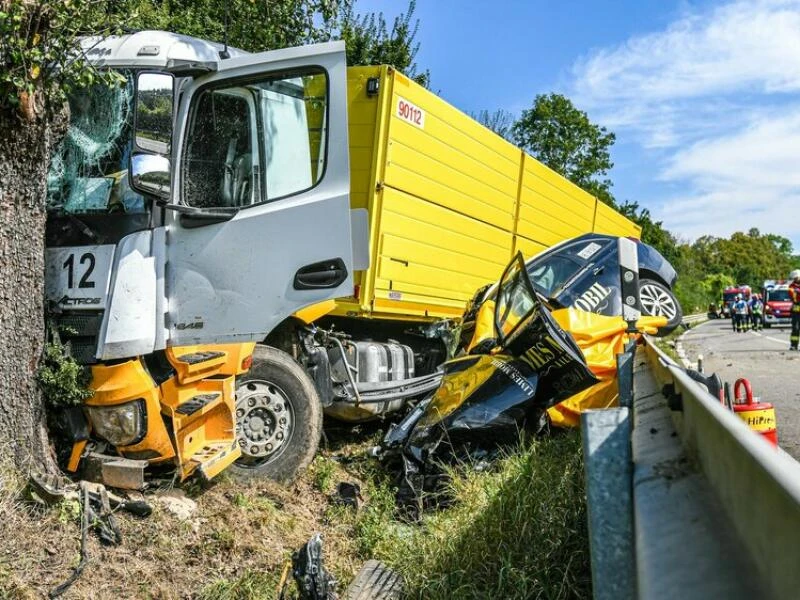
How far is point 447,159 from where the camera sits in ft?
23.4

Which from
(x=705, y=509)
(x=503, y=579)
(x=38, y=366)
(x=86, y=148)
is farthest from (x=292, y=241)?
(x=705, y=509)

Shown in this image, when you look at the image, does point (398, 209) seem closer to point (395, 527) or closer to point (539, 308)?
point (539, 308)

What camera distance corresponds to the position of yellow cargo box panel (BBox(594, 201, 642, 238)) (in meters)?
12.2

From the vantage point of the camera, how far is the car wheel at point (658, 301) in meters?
7.66

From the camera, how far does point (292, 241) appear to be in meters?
4.74

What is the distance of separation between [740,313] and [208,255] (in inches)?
1052

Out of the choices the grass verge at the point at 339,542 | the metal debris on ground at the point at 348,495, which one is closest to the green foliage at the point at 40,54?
the grass verge at the point at 339,542

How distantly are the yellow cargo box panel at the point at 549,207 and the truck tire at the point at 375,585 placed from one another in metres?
6.04

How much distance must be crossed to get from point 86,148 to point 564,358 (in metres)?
2.93

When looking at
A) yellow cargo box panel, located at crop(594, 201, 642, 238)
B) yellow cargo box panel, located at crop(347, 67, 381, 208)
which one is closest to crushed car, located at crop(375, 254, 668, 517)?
yellow cargo box panel, located at crop(347, 67, 381, 208)

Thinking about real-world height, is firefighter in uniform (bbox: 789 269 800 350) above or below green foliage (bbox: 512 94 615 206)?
below

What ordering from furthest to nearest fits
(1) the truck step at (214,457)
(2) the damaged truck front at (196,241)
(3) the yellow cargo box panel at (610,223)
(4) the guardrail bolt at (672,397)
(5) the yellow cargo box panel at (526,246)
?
1. (3) the yellow cargo box panel at (610,223)
2. (5) the yellow cargo box panel at (526,246)
3. (1) the truck step at (214,457)
4. (2) the damaged truck front at (196,241)
5. (4) the guardrail bolt at (672,397)

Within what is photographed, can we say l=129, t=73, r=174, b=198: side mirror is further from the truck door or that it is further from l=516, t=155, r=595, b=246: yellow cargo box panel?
l=516, t=155, r=595, b=246: yellow cargo box panel

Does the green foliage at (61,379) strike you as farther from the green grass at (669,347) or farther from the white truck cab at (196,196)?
the green grass at (669,347)
